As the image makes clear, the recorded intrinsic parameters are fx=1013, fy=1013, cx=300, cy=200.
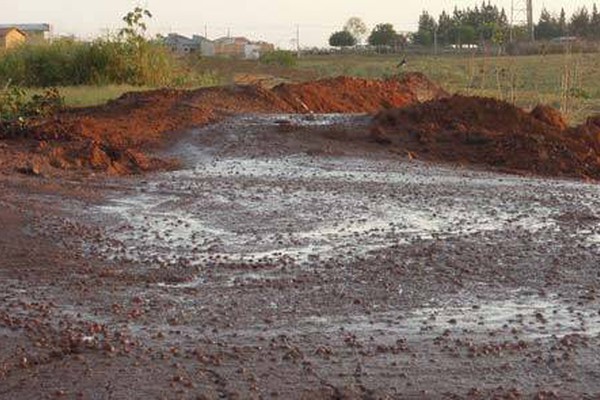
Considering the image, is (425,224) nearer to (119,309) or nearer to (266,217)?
(266,217)

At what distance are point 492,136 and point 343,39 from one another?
72734 millimetres

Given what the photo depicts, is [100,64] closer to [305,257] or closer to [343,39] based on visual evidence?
[305,257]

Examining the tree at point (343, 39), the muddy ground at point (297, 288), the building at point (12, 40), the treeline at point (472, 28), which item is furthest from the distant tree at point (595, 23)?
the muddy ground at point (297, 288)

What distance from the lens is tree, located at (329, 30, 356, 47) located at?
287ft

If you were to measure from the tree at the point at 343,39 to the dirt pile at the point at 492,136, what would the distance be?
70599 mm

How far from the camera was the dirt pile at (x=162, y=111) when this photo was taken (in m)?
14.3

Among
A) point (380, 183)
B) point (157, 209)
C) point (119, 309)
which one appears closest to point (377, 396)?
point (119, 309)

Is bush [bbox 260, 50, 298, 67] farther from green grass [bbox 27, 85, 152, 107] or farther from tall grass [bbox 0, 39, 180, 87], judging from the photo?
green grass [bbox 27, 85, 152, 107]

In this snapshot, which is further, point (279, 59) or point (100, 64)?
point (279, 59)

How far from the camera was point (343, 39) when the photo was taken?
87.8 meters

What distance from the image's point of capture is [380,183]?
42.2 ft

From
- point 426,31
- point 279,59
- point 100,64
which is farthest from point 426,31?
point 100,64

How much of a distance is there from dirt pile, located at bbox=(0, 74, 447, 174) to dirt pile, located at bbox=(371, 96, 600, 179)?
3.89 metres

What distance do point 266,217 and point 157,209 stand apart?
50.6 inches
